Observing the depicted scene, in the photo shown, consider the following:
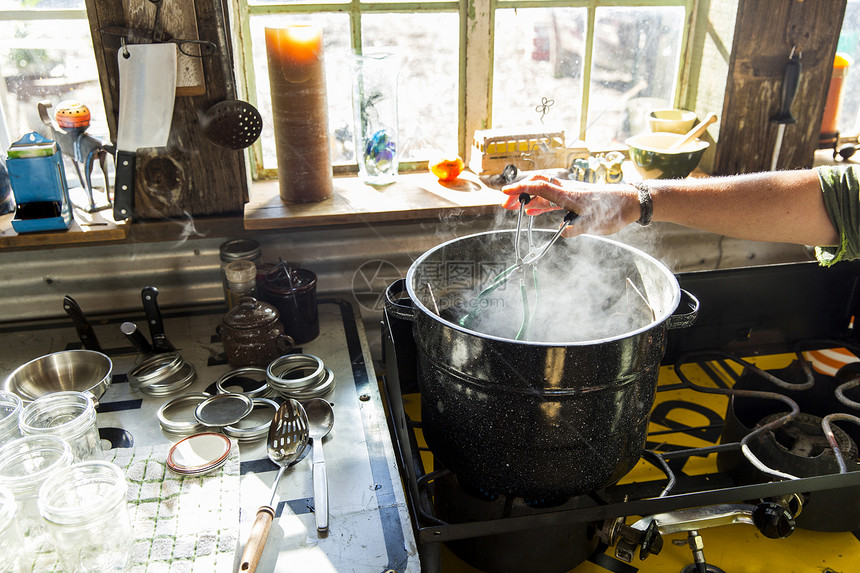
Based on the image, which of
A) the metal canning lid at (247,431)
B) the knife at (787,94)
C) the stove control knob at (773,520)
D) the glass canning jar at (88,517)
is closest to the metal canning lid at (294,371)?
the metal canning lid at (247,431)

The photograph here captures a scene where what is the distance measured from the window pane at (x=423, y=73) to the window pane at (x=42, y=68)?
758 mm

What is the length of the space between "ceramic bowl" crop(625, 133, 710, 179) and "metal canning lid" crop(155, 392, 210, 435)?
137 cm

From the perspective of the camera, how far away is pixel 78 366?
1.48m

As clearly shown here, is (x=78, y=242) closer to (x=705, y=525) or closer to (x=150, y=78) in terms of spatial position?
(x=150, y=78)

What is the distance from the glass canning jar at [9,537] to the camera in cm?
91

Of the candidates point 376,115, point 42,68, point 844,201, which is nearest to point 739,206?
point 844,201

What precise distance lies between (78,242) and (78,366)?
32 centimetres

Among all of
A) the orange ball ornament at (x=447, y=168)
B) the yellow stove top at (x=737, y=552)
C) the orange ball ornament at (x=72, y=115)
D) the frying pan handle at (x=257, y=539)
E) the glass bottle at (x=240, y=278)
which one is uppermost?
the orange ball ornament at (x=72, y=115)

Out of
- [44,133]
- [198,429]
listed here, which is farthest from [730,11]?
[44,133]

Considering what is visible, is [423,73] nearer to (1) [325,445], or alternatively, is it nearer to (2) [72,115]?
(2) [72,115]

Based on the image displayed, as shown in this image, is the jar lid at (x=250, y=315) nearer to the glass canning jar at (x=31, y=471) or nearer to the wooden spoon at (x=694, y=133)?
the glass canning jar at (x=31, y=471)

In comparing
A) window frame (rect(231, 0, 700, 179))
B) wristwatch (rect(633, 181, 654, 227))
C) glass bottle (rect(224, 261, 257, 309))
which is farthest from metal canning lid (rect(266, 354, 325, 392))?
wristwatch (rect(633, 181, 654, 227))

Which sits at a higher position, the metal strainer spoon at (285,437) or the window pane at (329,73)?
the window pane at (329,73)

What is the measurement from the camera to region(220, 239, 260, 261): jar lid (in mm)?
1667
